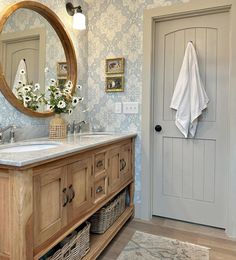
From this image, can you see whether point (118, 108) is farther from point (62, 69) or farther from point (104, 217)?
point (104, 217)

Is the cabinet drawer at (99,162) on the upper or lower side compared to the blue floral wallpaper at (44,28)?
lower

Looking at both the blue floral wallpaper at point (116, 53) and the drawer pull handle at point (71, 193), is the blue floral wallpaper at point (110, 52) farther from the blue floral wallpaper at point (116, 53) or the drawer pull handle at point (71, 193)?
the drawer pull handle at point (71, 193)

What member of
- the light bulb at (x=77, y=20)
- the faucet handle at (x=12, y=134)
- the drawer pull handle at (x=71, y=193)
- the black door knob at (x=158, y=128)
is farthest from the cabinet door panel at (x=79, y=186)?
the light bulb at (x=77, y=20)

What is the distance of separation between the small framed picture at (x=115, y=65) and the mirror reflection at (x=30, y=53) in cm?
54

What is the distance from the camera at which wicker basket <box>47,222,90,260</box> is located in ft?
4.44

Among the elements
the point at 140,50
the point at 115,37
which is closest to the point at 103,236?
the point at 140,50

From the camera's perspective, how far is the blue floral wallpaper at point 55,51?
1.60 m

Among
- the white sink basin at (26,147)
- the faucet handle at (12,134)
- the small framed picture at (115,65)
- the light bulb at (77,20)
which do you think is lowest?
the white sink basin at (26,147)

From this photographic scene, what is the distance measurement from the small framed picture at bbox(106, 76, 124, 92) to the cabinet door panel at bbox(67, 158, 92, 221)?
45.0 inches

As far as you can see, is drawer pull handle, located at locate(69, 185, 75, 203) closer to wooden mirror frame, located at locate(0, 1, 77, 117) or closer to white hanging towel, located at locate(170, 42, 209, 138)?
wooden mirror frame, located at locate(0, 1, 77, 117)

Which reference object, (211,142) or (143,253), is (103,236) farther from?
(211,142)

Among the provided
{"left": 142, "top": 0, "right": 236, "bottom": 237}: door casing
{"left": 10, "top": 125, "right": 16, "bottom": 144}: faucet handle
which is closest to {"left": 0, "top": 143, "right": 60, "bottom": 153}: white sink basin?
{"left": 10, "top": 125, "right": 16, "bottom": 144}: faucet handle

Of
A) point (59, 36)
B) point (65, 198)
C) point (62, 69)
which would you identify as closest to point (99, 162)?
point (65, 198)

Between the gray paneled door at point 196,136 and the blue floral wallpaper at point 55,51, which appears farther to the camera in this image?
the gray paneled door at point 196,136
